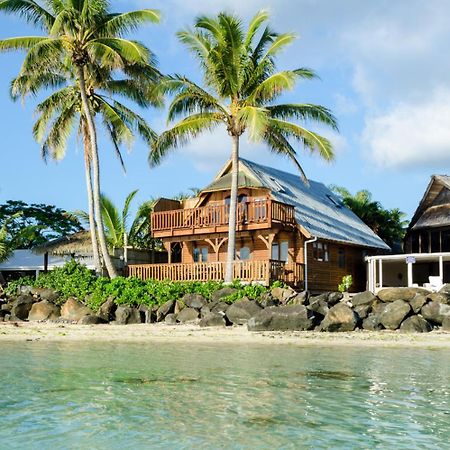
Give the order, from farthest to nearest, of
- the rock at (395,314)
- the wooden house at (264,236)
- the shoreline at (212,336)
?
the wooden house at (264,236) → the rock at (395,314) → the shoreline at (212,336)

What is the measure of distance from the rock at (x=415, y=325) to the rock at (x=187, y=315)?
813 cm

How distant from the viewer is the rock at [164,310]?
27.6 meters

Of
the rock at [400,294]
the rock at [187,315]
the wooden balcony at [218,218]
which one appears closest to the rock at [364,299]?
the rock at [400,294]

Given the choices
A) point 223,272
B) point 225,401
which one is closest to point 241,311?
point 223,272

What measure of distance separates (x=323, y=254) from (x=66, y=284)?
40.1 feet

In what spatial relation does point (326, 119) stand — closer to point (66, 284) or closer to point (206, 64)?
point (206, 64)

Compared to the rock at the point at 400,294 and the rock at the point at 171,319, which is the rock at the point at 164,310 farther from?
the rock at the point at 400,294

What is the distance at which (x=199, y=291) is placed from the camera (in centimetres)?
2852

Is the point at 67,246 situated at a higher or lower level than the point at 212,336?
higher

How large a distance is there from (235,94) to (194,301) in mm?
8876

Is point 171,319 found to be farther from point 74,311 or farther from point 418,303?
point 418,303

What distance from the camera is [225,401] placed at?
34.8ft

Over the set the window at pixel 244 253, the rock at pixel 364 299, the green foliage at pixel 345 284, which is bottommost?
the rock at pixel 364 299

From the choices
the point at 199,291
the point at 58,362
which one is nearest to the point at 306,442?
the point at 58,362
